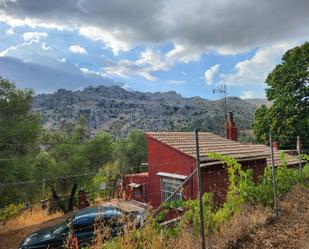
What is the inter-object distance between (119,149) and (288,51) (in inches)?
843

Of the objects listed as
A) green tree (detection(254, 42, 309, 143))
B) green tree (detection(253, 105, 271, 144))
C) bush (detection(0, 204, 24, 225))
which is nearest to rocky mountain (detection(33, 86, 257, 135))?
green tree (detection(253, 105, 271, 144))

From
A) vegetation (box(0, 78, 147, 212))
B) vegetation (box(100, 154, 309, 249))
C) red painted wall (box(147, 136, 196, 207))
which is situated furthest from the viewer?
vegetation (box(0, 78, 147, 212))

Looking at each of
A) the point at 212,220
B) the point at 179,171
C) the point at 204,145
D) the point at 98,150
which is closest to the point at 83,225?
the point at 212,220

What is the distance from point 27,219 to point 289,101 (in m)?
23.8

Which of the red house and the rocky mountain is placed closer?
the red house

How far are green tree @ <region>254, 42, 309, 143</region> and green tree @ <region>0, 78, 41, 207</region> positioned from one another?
20.9 meters

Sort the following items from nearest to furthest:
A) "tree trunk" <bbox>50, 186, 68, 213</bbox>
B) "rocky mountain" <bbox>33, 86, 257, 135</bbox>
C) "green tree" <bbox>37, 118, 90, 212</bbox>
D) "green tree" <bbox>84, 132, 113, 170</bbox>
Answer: "green tree" <bbox>37, 118, 90, 212</bbox> → "tree trunk" <bbox>50, 186, 68, 213</bbox> → "green tree" <bbox>84, 132, 113, 170</bbox> → "rocky mountain" <bbox>33, 86, 257, 135</bbox>

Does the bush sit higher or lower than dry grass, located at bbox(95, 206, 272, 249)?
lower

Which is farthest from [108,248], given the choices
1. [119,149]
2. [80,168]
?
[119,149]

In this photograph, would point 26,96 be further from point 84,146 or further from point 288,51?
point 288,51

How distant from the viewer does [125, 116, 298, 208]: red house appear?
13.8 metres

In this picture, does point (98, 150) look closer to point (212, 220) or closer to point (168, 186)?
point (168, 186)

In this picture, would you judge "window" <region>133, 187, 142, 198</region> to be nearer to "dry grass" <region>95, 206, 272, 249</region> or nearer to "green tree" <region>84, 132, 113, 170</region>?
"green tree" <region>84, 132, 113, 170</region>

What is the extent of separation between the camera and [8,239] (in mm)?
14641
